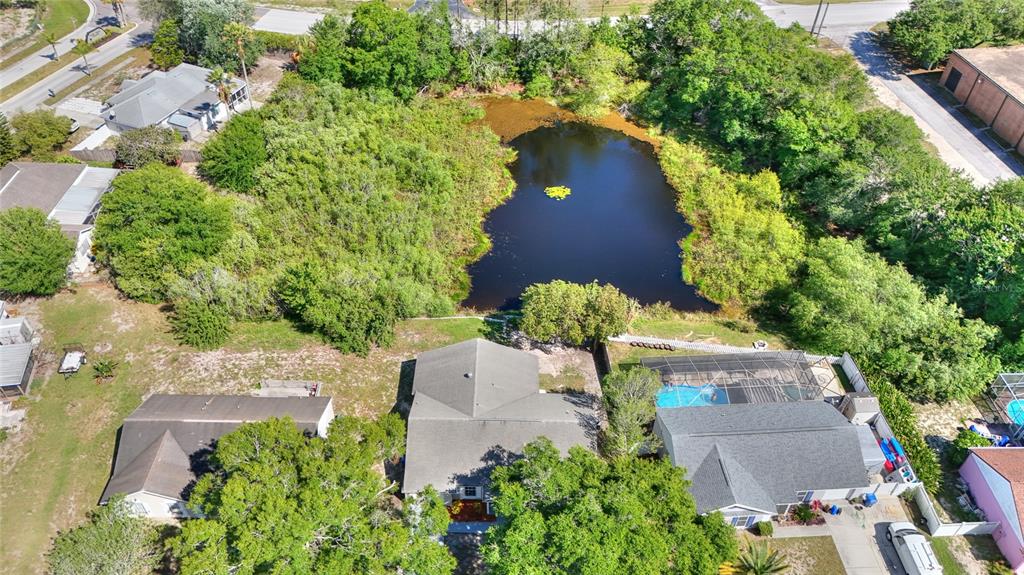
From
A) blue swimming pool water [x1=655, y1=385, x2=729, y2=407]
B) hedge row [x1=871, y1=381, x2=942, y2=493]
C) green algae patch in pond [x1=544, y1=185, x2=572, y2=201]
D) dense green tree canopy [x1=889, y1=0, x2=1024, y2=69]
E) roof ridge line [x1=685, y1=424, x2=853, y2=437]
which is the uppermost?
dense green tree canopy [x1=889, y1=0, x2=1024, y2=69]

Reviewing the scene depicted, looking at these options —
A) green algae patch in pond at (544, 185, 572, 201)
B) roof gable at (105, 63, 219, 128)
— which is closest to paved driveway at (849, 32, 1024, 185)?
green algae patch in pond at (544, 185, 572, 201)

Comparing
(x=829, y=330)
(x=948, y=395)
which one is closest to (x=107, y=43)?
(x=829, y=330)

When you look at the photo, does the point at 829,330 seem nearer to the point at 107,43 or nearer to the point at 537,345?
the point at 537,345

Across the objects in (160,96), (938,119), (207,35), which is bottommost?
(938,119)

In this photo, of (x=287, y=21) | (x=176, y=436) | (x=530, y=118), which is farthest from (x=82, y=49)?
(x=176, y=436)

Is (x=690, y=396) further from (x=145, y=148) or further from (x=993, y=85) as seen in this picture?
(x=993, y=85)

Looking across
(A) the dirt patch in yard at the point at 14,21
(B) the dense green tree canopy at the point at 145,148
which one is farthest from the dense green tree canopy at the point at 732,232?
(A) the dirt patch in yard at the point at 14,21

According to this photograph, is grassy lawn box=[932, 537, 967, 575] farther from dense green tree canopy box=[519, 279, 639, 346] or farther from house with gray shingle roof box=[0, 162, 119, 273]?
house with gray shingle roof box=[0, 162, 119, 273]
